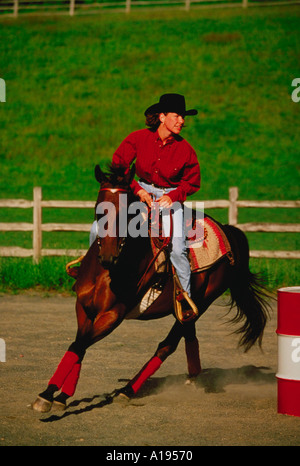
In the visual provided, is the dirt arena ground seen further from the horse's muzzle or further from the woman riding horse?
the horse's muzzle

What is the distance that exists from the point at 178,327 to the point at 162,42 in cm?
3125

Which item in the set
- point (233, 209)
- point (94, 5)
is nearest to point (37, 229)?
point (233, 209)

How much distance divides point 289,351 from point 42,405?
181cm

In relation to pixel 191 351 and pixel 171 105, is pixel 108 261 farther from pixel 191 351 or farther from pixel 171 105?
pixel 191 351

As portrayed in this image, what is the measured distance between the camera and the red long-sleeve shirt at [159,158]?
6172 millimetres

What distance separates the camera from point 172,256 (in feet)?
20.5

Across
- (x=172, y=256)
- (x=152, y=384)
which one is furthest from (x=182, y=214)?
(x=152, y=384)

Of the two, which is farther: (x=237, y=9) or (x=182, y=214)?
(x=237, y=9)

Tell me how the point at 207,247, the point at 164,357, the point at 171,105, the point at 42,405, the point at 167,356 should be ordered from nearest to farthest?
1. the point at 42,405
2. the point at 171,105
3. the point at 164,357
4. the point at 167,356
5. the point at 207,247

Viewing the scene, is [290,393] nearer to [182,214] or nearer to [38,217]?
[182,214]

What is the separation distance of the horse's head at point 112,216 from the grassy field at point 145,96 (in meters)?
13.7

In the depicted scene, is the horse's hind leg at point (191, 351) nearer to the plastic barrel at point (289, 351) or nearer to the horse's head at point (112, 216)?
the plastic barrel at point (289, 351)

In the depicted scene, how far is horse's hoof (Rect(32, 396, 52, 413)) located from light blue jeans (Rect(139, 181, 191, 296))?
1449 millimetres

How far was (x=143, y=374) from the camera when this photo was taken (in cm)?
621
